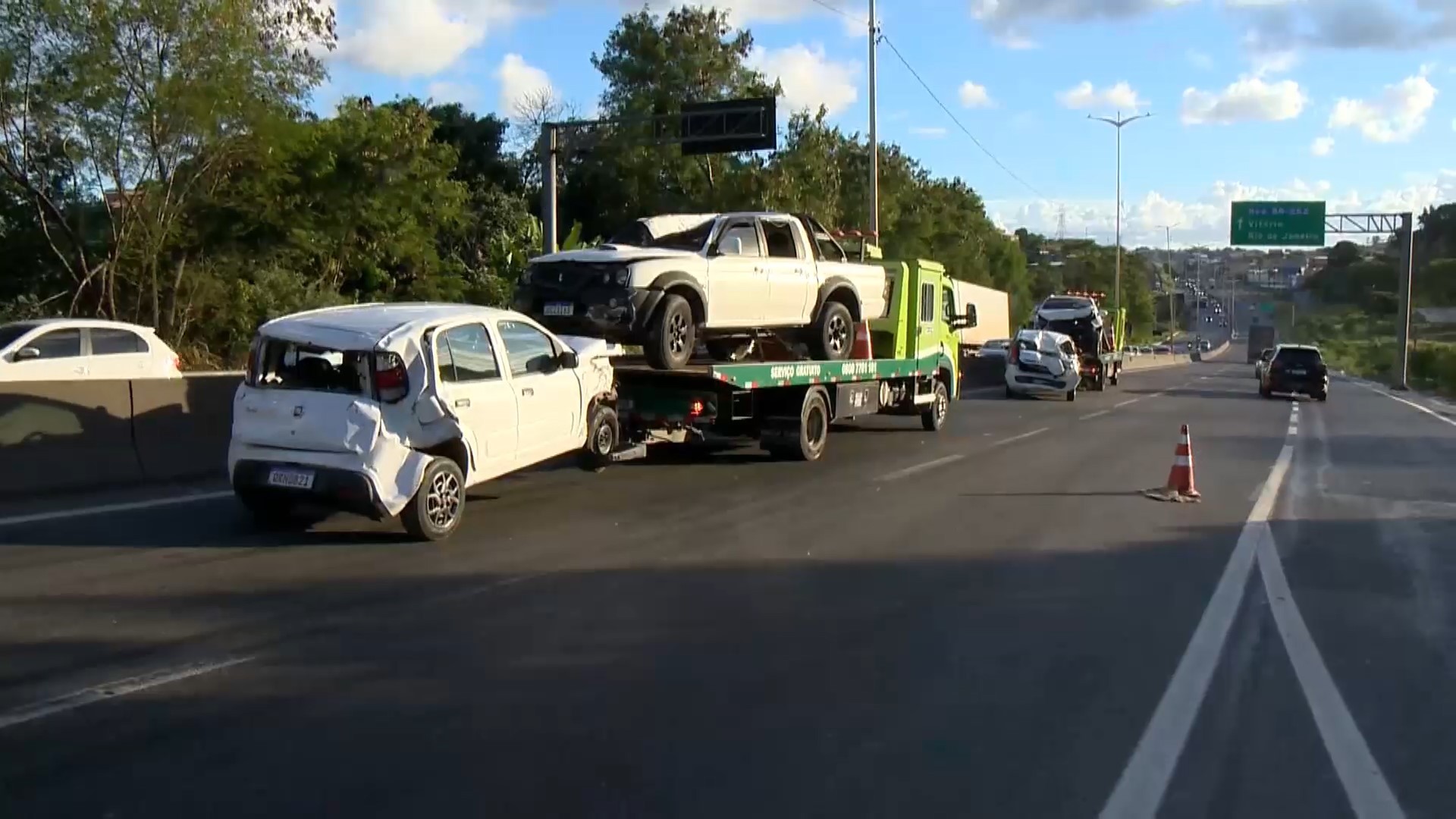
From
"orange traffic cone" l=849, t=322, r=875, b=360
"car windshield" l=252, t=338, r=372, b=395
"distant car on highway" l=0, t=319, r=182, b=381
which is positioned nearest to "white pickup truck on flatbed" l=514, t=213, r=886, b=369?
"orange traffic cone" l=849, t=322, r=875, b=360

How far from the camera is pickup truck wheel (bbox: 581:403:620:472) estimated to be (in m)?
12.7

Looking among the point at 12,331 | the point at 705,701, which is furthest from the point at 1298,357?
the point at 705,701

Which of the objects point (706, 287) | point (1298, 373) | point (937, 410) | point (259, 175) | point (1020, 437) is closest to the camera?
point (706, 287)

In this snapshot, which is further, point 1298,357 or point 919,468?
point 1298,357

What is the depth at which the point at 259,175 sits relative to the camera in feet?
96.2

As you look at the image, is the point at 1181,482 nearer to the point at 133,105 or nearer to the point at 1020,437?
the point at 1020,437

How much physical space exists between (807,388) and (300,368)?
24.0 feet

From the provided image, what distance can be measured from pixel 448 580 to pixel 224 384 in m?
6.69

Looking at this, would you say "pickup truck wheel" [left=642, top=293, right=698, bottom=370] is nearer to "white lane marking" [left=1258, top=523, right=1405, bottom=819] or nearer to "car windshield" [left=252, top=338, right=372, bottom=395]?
"car windshield" [left=252, top=338, right=372, bottom=395]

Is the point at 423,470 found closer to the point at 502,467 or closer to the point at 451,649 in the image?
the point at 502,467

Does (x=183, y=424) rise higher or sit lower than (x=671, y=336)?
lower

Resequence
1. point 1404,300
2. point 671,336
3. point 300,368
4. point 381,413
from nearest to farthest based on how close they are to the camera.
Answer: point 381,413 < point 300,368 < point 671,336 < point 1404,300

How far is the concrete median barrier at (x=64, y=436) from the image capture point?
1220 centimetres

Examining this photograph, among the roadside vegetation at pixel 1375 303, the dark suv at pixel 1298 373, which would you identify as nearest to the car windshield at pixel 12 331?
the dark suv at pixel 1298 373
